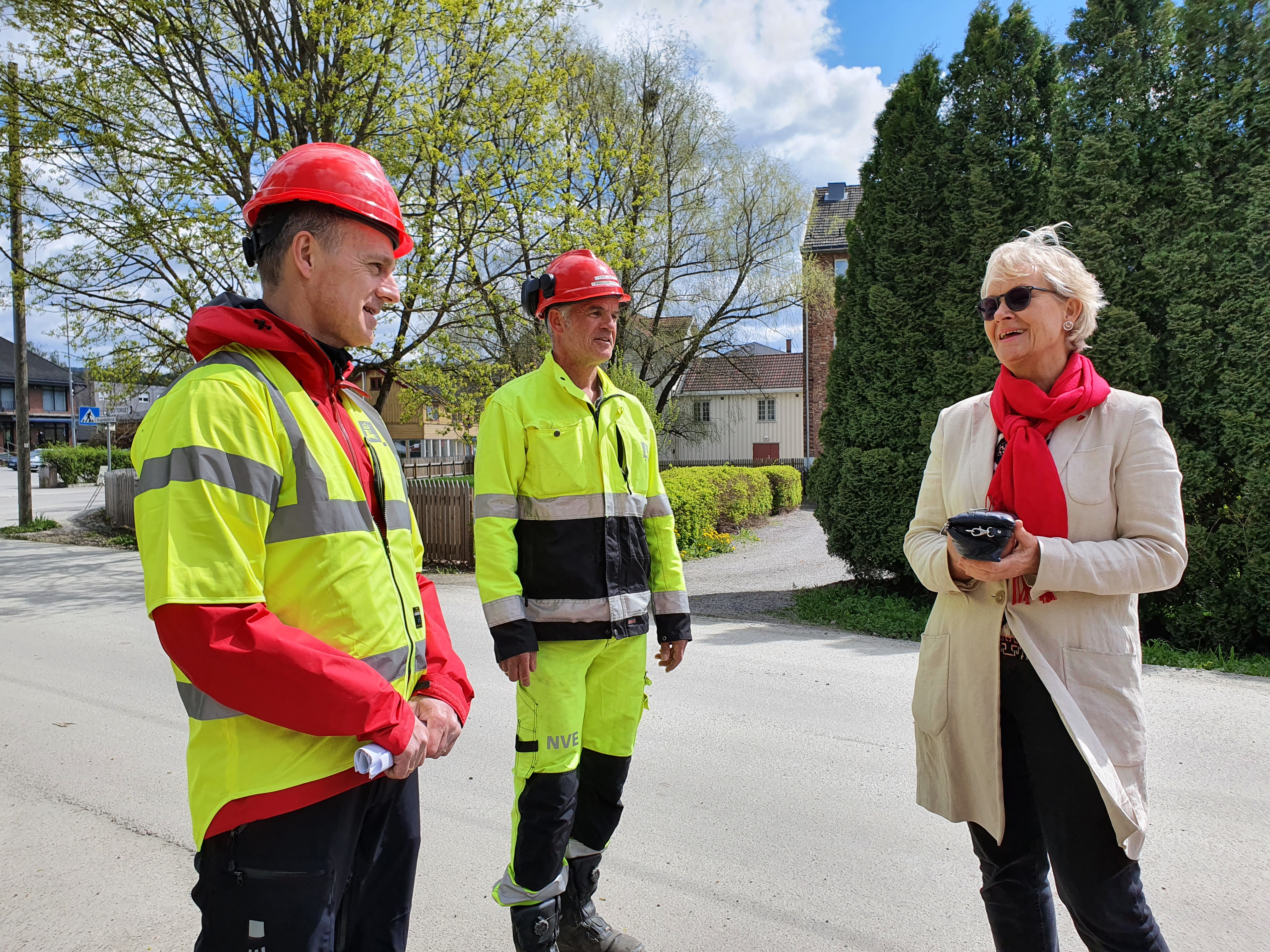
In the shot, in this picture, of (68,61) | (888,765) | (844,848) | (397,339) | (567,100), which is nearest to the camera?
(844,848)

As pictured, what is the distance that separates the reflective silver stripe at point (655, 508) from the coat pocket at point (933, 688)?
1.06m

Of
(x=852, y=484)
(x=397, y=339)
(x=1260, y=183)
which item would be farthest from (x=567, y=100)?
(x=1260, y=183)

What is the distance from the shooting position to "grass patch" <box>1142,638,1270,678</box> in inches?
239

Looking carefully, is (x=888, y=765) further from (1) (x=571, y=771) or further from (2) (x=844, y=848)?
(1) (x=571, y=771)

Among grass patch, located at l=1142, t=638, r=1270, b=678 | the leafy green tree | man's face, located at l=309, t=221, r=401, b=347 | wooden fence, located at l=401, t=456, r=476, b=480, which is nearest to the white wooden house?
wooden fence, located at l=401, t=456, r=476, b=480

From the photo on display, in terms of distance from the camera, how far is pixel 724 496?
52.7 feet

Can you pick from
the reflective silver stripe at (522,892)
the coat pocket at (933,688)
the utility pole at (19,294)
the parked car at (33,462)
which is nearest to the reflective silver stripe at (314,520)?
the reflective silver stripe at (522,892)

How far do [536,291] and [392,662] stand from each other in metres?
1.60

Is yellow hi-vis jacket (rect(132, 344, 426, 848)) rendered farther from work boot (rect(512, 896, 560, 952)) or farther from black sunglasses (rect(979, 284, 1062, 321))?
black sunglasses (rect(979, 284, 1062, 321))

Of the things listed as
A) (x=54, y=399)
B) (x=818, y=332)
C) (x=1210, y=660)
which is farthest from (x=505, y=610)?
(x=54, y=399)

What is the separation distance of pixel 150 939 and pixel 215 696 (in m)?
2.08

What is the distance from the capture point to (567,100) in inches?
744

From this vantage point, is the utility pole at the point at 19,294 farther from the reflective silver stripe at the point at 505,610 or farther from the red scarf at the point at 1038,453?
the red scarf at the point at 1038,453

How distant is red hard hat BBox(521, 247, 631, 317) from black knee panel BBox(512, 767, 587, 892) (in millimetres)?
1572
